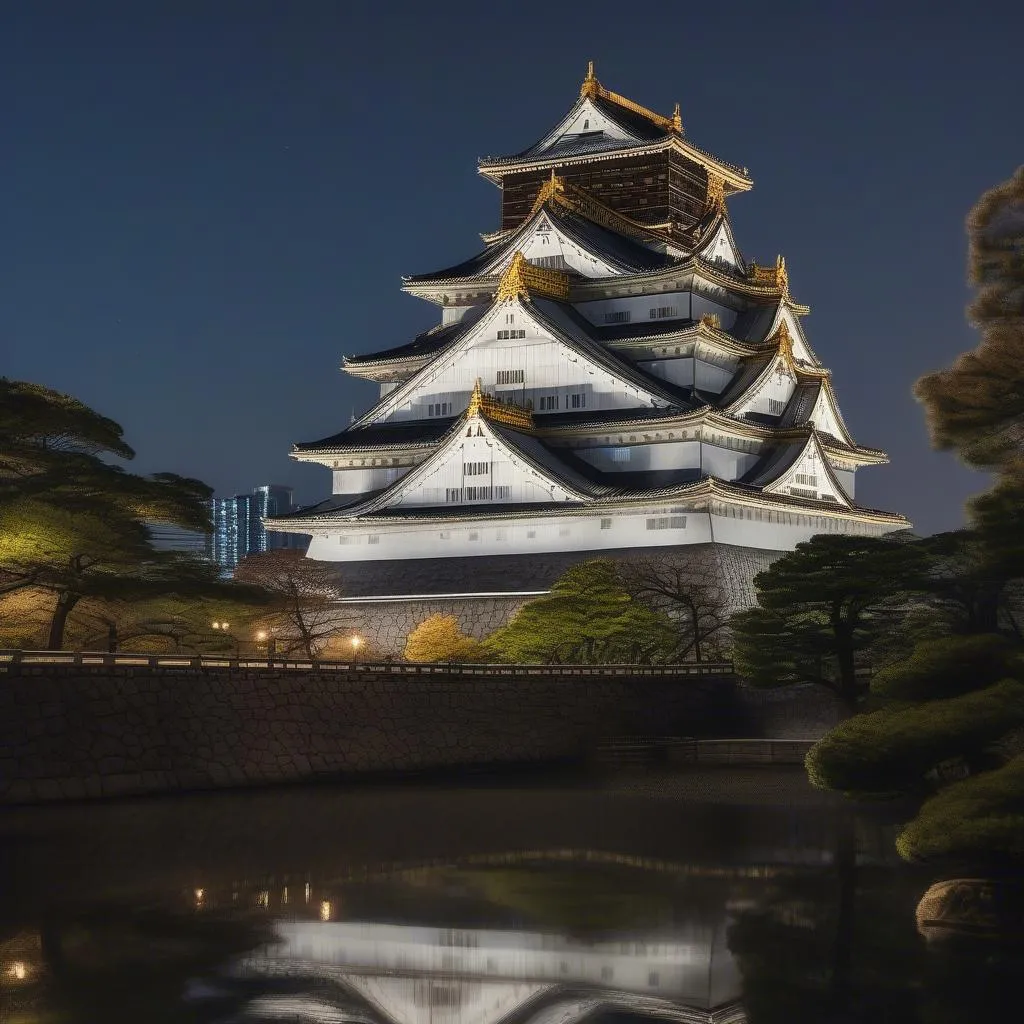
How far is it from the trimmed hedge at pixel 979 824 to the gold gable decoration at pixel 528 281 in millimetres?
42400

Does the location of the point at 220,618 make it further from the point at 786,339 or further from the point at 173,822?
the point at 786,339

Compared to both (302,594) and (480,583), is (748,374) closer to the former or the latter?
(480,583)

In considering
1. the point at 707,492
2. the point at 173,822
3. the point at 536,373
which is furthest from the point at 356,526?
the point at 173,822

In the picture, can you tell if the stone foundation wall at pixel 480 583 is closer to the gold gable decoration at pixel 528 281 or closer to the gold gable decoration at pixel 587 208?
the gold gable decoration at pixel 528 281

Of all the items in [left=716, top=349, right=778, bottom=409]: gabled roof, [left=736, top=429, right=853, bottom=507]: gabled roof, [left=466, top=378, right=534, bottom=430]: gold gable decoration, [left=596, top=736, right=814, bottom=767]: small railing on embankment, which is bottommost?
[left=596, top=736, right=814, bottom=767]: small railing on embankment

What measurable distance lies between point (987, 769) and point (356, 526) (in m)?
39.6

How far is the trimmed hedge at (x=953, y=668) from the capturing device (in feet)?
61.3

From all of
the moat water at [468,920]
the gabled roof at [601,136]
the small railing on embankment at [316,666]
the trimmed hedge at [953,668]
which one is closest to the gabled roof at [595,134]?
the gabled roof at [601,136]

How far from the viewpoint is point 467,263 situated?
213 ft

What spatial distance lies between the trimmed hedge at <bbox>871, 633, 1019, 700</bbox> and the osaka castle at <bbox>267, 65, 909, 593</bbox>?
31.8 m

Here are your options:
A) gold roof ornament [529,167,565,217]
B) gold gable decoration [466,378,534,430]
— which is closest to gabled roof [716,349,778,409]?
gold gable decoration [466,378,534,430]

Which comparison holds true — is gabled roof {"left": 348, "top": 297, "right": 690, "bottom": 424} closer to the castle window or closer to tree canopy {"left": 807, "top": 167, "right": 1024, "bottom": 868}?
the castle window

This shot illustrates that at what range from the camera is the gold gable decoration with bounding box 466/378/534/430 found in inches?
2163

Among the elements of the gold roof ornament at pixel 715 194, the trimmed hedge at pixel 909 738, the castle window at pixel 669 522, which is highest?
the gold roof ornament at pixel 715 194
